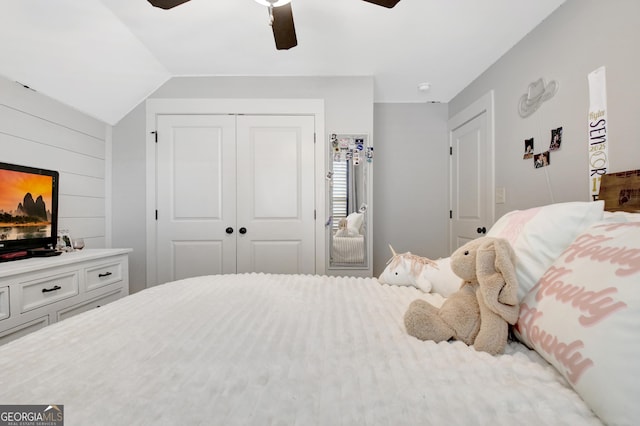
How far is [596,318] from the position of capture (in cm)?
54

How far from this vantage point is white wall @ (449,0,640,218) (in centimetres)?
132

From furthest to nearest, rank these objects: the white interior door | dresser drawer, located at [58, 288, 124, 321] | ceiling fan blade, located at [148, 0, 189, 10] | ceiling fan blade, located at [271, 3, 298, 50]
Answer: the white interior door, dresser drawer, located at [58, 288, 124, 321], ceiling fan blade, located at [271, 3, 298, 50], ceiling fan blade, located at [148, 0, 189, 10]

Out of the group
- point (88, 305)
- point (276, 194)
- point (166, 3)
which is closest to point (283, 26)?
point (166, 3)

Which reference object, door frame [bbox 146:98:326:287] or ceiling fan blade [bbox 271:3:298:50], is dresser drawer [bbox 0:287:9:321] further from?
ceiling fan blade [bbox 271:3:298:50]

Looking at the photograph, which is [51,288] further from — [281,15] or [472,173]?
[472,173]

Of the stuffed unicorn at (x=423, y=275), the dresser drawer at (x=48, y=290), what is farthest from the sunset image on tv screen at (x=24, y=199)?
the stuffed unicorn at (x=423, y=275)

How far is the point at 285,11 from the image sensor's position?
60.8 inches

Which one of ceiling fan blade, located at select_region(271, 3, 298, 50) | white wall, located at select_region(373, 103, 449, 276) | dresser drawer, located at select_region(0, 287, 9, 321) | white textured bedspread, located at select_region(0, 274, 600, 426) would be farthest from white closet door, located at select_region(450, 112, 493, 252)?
dresser drawer, located at select_region(0, 287, 9, 321)

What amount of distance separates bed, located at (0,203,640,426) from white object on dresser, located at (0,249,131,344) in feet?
3.34

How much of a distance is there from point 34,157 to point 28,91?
460 millimetres

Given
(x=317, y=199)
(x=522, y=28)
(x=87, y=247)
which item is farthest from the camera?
(x=317, y=199)

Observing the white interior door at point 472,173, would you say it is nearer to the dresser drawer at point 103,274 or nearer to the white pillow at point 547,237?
the white pillow at point 547,237

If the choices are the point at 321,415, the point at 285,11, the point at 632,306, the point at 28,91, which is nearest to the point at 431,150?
the point at 285,11

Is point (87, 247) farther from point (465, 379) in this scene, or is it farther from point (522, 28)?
point (522, 28)
